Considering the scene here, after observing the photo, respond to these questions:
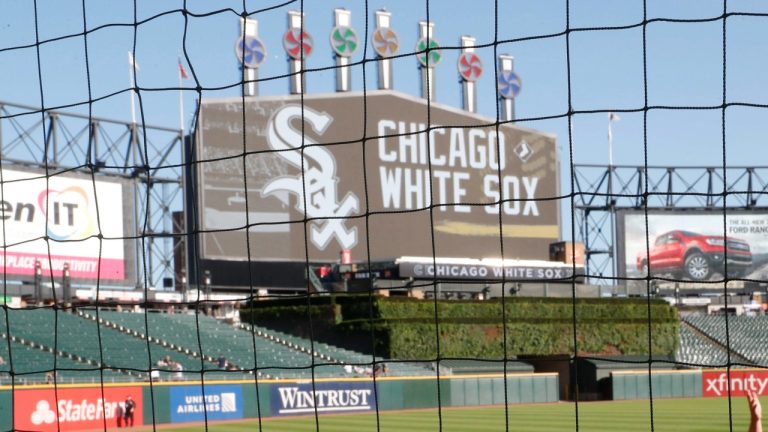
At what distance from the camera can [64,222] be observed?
1278 inches

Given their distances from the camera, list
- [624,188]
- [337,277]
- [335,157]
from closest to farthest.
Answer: [337,277] → [335,157] → [624,188]

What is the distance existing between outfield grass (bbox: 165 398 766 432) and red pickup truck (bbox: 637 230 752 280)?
68.9 feet

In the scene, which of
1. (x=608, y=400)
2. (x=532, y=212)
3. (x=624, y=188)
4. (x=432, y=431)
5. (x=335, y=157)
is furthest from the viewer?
(x=624, y=188)

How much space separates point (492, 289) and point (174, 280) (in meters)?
10.9

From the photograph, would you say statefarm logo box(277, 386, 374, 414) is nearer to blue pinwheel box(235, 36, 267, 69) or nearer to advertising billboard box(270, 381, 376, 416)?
advertising billboard box(270, 381, 376, 416)

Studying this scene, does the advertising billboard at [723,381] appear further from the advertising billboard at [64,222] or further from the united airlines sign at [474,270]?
the advertising billboard at [64,222]

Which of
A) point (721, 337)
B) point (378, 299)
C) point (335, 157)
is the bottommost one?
point (721, 337)

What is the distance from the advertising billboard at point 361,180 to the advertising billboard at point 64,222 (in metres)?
2.75

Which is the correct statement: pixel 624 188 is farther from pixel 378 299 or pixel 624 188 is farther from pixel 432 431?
pixel 432 431

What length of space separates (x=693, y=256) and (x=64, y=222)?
26824 millimetres

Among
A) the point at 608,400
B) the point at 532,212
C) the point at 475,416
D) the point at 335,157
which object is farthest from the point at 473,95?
the point at 475,416

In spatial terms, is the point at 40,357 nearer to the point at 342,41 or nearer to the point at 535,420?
the point at 535,420

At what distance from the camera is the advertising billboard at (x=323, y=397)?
23917 mm

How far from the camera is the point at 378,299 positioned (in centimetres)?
3384
